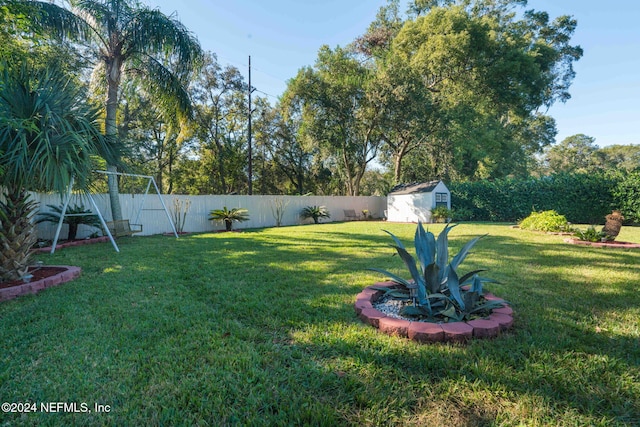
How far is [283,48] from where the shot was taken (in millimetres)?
13625

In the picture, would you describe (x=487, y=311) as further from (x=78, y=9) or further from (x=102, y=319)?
(x=78, y=9)

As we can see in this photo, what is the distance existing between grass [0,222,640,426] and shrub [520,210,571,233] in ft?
19.7

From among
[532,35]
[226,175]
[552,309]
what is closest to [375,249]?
[552,309]

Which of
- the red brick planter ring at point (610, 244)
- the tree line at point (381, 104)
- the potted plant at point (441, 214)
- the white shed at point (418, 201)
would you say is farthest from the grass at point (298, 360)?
the white shed at point (418, 201)

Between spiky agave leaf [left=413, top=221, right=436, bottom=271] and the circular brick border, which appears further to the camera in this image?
spiky agave leaf [left=413, top=221, right=436, bottom=271]

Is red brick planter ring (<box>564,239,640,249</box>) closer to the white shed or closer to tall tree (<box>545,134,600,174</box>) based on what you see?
the white shed

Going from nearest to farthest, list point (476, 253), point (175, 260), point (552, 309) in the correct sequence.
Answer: point (552, 309)
point (175, 260)
point (476, 253)

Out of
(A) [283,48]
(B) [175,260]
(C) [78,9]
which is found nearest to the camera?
(B) [175,260]

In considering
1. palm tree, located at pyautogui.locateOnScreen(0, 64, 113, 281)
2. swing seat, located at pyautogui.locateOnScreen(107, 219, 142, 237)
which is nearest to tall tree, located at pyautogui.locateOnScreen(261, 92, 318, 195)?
swing seat, located at pyautogui.locateOnScreen(107, 219, 142, 237)

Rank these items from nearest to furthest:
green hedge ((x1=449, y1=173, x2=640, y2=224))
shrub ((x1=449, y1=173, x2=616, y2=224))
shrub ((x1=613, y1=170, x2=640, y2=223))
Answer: shrub ((x1=613, y1=170, x2=640, y2=223))
green hedge ((x1=449, y1=173, x2=640, y2=224))
shrub ((x1=449, y1=173, x2=616, y2=224))

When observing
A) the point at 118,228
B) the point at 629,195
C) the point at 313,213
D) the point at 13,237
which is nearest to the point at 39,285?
the point at 13,237

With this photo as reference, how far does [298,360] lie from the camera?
1.93 m

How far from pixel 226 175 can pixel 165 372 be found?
20750 mm

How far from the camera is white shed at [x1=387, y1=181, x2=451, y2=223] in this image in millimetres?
15250
